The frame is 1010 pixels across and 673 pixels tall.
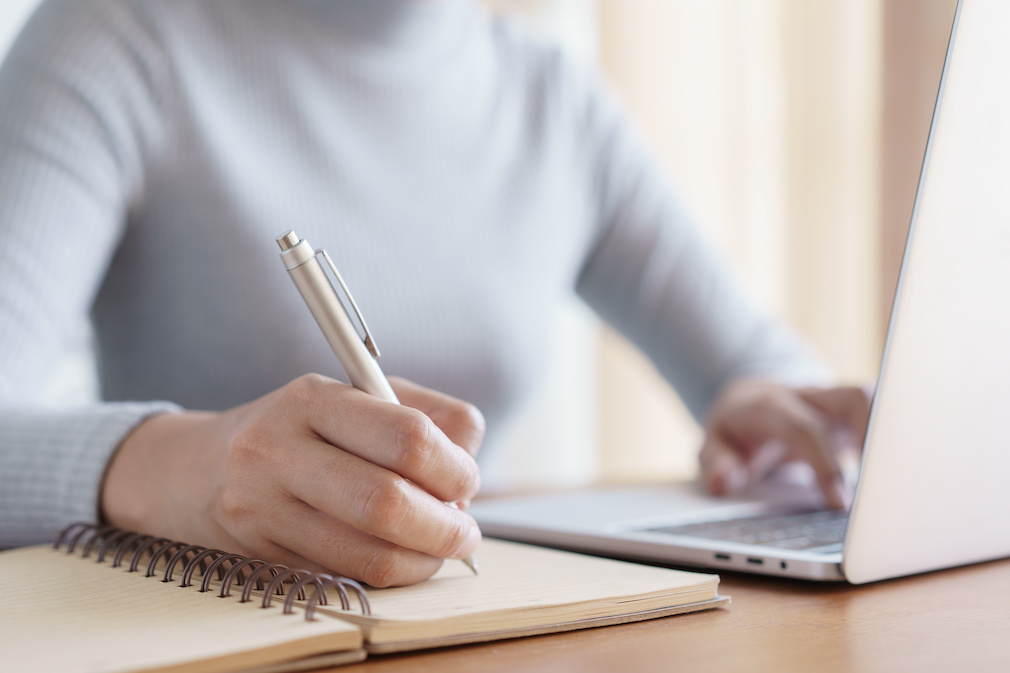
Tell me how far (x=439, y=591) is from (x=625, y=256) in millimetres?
789

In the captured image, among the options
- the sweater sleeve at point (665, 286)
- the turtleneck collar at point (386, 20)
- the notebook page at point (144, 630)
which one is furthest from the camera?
the sweater sleeve at point (665, 286)

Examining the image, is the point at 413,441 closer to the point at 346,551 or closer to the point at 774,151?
the point at 346,551

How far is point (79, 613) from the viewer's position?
0.33m

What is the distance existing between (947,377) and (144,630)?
1.15 feet

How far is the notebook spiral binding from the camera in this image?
321mm

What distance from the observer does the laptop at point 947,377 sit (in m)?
0.36

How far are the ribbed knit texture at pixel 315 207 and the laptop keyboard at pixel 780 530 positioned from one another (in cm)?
40

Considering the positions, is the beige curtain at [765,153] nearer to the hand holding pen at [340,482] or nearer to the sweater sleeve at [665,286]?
the sweater sleeve at [665,286]

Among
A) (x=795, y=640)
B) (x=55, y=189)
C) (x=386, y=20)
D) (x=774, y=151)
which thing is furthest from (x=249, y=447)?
(x=774, y=151)

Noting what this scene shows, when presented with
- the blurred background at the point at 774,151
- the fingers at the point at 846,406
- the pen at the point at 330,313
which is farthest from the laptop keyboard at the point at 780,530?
the blurred background at the point at 774,151

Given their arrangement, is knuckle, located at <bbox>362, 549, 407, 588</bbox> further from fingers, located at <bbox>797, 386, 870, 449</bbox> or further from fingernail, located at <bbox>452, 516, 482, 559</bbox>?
fingers, located at <bbox>797, 386, 870, 449</bbox>

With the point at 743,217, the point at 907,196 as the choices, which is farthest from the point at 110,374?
the point at 743,217

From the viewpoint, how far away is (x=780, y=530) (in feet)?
1.73

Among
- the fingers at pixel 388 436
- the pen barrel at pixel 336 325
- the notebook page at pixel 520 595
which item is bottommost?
the notebook page at pixel 520 595
